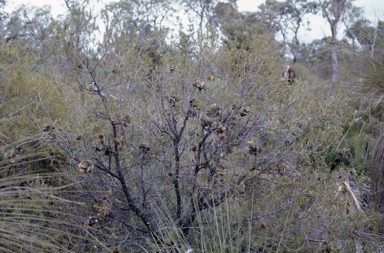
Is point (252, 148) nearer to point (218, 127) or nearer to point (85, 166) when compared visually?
point (218, 127)

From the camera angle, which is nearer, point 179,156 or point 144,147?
point 144,147

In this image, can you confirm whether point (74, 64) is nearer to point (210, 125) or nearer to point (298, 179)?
point (210, 125)

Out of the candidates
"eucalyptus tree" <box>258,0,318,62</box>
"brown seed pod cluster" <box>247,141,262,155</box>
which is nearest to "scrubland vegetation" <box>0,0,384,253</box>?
"brown seed pod cluster" <box>247,141,262,155</box>

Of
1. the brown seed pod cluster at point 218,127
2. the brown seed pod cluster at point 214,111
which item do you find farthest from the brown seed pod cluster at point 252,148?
the brown seed pod cluster at point 214,111

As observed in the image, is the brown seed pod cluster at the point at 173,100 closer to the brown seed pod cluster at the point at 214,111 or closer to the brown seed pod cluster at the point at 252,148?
the brown seed pod cluster at the point at 214,111

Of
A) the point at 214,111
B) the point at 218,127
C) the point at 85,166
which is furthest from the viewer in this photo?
the point at 214,111

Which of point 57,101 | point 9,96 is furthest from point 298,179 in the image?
point 9,96

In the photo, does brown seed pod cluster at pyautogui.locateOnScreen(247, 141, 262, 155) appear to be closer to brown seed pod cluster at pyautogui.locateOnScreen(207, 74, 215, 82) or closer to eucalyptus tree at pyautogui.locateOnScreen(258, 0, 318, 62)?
brown seed pod cluster at pyautogui.locateOnScreen(207, 74, 215, 82)

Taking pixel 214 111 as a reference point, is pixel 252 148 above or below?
below

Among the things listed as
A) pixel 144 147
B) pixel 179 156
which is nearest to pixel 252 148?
pixel 179 156

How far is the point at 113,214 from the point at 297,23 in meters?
34.7

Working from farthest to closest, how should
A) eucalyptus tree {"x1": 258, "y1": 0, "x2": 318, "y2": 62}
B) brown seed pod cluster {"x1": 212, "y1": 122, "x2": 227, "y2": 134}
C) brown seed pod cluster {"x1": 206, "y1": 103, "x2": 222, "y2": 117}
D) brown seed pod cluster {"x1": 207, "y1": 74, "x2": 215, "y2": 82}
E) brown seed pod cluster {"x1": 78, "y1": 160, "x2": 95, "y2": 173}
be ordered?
eucalyptus tree {"x1": 258, "y1": 0, "x2": 318, "y2": 62} → brown seed pod cluster {"x1": 207, "y1": 74, "x2": 215, "y2": 82} → brown seed pod cluster {"x1": 206, "y1": 103, "x2": 222, "y2": 117} → brown seed pod cluster {"x1": 212, "y1": 122, "x2": 227, "y2": 134} → brown seed pod cluster {"x1": 78, "y1": 160, "x2": 95, "y2": 173}

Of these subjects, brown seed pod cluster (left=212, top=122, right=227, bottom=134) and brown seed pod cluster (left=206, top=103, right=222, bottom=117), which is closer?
brown seed pod cluster (left=212, top=122, right=227, bottom=134)

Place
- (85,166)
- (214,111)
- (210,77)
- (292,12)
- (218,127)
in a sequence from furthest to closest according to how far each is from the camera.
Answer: (292,12) → (210,77) → (214,111) → (218,127) → (85,166)
